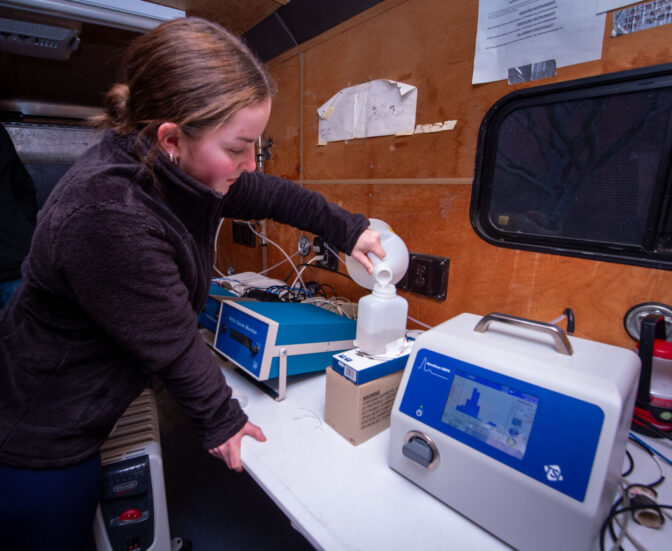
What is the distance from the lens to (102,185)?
583 millimetres

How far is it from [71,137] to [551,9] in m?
3.38

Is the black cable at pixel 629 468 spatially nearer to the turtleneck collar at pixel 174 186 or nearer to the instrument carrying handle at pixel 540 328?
the instrument carrying handle at pixel 540 328

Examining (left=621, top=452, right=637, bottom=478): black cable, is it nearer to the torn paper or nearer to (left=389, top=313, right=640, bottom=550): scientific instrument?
(left=389, top=313, right=640, bottom=550): scientific instrument

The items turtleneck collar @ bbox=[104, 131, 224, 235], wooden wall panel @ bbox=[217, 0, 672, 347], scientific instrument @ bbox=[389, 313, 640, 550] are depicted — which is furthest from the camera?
wooden wall panel @ bbox=[217, 0, 672, 347]

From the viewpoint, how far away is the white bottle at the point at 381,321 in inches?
35.4

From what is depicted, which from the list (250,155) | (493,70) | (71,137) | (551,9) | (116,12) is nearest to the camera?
(250,155)

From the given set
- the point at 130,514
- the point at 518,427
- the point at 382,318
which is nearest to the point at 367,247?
the point at 382,318

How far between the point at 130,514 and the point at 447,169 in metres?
1.27

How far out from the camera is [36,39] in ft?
4.81

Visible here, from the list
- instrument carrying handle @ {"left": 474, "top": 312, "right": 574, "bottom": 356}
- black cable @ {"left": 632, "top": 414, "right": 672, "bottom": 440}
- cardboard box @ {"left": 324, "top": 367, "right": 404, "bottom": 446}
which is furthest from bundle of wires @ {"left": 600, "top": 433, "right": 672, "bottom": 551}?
cardboard box @ {"left": 324, "top": 367, "right": 404, "bottom": 446}

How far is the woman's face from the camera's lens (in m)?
0.67

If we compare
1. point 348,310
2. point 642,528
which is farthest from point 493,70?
point 642,528

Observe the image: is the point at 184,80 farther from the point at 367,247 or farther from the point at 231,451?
the point at 231,451

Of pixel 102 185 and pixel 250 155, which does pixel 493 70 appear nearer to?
pixel 250 155
